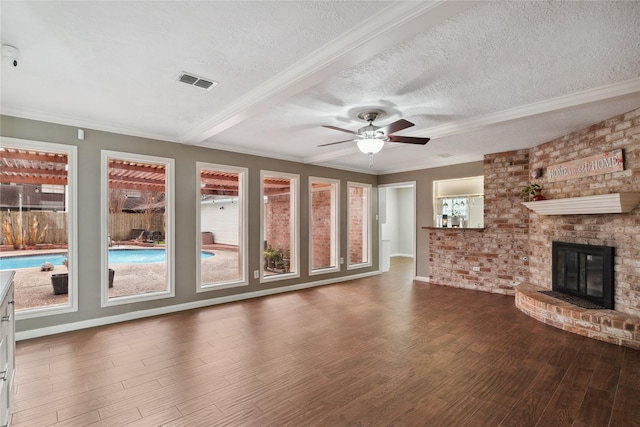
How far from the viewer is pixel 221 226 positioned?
5543mm

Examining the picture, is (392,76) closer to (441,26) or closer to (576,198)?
(441,26)

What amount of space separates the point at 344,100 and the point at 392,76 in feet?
2.21

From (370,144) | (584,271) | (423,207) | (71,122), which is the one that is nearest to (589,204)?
(584,271)

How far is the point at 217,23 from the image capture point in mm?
2119

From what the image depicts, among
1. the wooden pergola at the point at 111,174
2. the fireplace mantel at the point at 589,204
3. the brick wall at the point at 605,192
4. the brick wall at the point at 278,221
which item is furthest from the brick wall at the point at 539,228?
the wooden pergola at the point at 111,174

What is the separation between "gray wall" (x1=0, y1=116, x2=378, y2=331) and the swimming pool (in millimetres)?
231

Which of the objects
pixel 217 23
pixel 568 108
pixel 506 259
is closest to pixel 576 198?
pixel 568 108

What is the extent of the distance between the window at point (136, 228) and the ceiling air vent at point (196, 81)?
2144mm

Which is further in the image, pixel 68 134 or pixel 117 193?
pixel 117 193

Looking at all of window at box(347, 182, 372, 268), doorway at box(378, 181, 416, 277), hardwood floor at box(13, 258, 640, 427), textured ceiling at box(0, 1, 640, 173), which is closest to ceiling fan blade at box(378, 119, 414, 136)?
textured ceiling at box(0, 1, 640, 173)

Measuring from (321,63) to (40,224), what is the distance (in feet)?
13.2

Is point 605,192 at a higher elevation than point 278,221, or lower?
higher

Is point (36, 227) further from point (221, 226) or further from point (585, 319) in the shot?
point (585, 319)

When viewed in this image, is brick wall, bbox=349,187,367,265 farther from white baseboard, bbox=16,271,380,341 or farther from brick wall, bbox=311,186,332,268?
white baseboard, bbox=16,271,380,341
